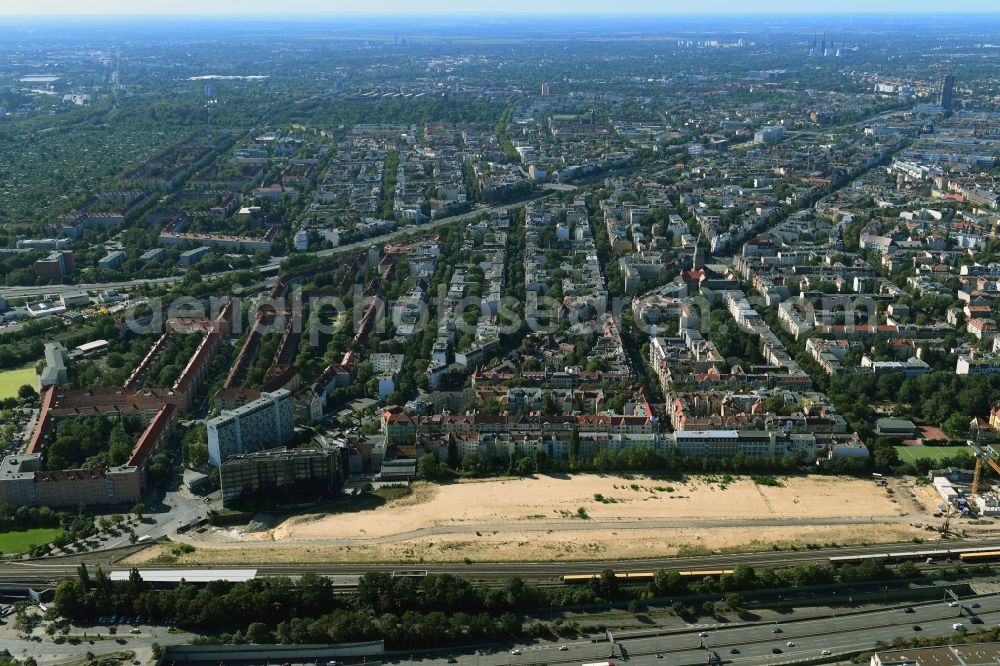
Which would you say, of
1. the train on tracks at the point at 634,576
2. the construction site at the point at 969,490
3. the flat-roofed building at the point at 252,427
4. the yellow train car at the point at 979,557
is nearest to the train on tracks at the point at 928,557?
the yellow train car at the point at 979,557

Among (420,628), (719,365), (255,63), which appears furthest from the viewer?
(255,63)

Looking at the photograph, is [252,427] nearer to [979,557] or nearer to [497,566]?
[497,566]

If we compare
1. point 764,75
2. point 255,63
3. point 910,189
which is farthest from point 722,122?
point 255,63

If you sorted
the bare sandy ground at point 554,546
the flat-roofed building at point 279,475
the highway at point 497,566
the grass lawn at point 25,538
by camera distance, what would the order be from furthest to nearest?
the flat-roofed building at point 279,475 → the grass lawn at point 25,538 → the bare sandy ground at point 554,546 → the highway at point 497,566

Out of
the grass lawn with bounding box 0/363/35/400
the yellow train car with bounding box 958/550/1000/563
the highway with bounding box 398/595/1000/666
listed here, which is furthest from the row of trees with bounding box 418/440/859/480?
the grass lawn with bounding box 0/363/35/400

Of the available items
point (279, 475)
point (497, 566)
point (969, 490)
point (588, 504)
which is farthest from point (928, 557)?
point (279, 475)

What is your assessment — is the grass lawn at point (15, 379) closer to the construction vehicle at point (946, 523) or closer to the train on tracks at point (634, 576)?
the train on tracks at point (634, 576)

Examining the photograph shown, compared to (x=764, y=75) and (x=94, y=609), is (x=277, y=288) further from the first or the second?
(x=764, y=75)

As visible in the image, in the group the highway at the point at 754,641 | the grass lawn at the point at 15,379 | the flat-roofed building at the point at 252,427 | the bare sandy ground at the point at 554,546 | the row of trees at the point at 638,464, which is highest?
the flat-roofed building at the point at 252,427
